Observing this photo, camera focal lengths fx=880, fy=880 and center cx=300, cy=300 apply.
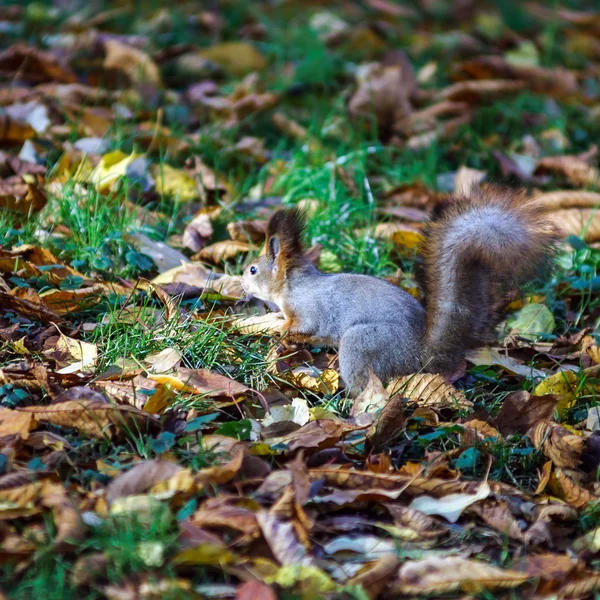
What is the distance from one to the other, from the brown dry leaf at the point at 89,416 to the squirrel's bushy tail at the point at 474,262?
47.1 inches

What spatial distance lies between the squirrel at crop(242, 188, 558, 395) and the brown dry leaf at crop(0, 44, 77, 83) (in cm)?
314

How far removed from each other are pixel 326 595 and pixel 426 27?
6.48m

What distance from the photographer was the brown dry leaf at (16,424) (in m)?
2.71

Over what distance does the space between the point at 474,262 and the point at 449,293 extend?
0.15m

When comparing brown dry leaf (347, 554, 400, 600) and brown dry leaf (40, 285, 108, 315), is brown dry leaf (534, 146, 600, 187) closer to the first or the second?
brown dry leaf (40, 285, 108, 315)

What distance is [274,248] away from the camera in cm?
383

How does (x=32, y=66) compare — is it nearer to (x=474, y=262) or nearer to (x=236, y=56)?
(x=236, y=56)

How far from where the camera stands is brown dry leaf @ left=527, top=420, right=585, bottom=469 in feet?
9.42

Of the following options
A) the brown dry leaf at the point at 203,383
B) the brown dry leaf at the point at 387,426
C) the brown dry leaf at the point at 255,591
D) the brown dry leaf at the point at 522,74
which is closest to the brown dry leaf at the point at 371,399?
the brown dry leaf at the point at 387,426

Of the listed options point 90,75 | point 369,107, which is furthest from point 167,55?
point 369,107

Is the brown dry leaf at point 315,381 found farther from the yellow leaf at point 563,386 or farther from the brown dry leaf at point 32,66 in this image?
the brown dry leaf at point 32,66

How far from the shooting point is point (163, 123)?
5.52m

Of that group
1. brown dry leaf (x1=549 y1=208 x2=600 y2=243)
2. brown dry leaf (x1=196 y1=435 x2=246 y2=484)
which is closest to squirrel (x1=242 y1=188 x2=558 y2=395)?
brown dry leaf (x1=196 y1=435 x2=246 y2=484)

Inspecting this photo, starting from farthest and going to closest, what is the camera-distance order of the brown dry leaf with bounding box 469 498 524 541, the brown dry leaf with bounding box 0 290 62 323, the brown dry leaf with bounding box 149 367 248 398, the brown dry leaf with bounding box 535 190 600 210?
the brown dry leaf with bounding box 535 190 600 210 < the brown dry leaf with bounding box 0 290 62 323 < the brown dry leaf with bounding box 149 367 248 398 < the brown dry leaf with bounding box 469 498 524 541
